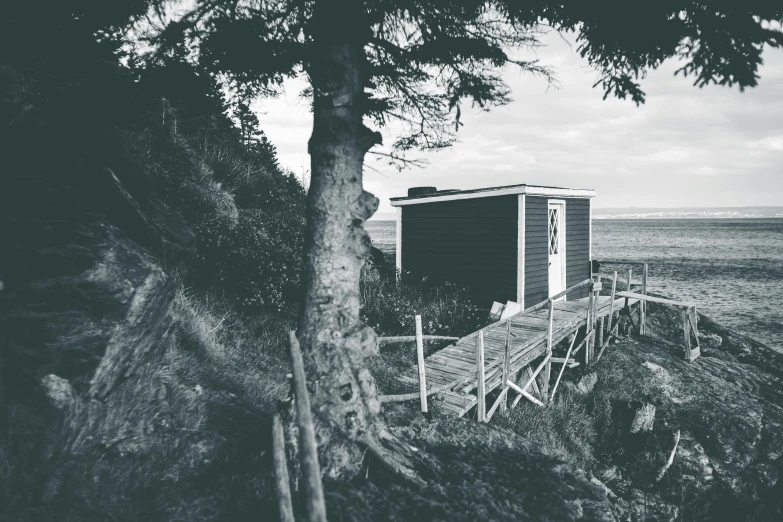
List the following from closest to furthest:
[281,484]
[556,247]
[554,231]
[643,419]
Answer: [281,484]
[643,419]
[554,231]
[556,247]

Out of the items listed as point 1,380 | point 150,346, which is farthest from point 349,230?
point 1,380

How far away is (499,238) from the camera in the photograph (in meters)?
14.1

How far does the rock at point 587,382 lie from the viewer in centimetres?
1257

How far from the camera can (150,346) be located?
506 cm

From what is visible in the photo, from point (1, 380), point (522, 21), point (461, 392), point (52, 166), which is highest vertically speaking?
point (522, 21)

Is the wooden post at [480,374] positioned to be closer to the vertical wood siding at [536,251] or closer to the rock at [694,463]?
the rock at [694,463]

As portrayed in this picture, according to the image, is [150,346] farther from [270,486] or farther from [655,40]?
[655,40]

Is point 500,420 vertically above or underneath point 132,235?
underneath

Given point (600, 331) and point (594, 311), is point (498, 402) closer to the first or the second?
point (594, 311)

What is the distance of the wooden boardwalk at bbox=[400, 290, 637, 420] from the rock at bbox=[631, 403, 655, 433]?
218 centimetres

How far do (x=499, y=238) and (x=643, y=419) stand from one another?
587 cm

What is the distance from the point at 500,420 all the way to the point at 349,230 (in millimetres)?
6322

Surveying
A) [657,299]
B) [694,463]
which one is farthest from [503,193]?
[694,463]

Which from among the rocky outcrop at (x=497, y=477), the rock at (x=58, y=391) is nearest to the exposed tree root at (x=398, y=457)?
the rocky outcrop at (x=497, y=477)
